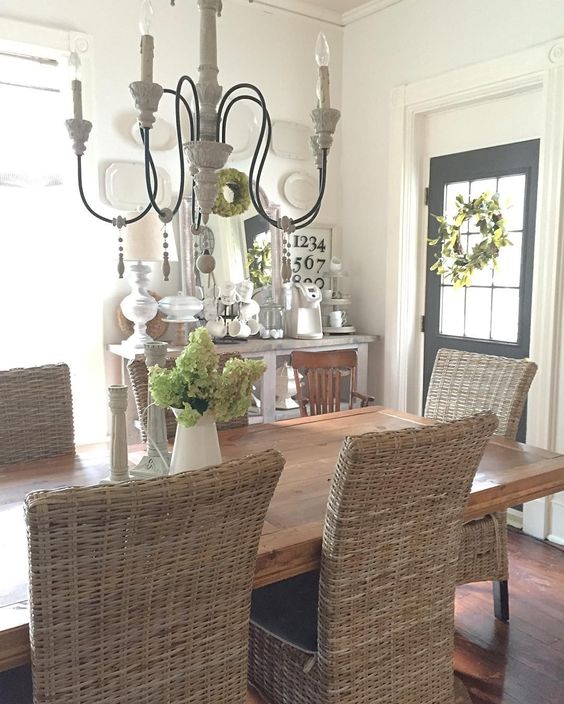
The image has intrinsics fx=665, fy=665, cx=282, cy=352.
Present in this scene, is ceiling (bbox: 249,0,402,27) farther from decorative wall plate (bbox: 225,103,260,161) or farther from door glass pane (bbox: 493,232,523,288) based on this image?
door glass pane (bbox: 493,232,523,288)

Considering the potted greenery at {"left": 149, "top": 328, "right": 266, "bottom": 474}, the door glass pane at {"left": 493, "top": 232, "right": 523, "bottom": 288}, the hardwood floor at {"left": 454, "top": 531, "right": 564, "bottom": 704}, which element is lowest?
the hardwood floor at {"left": 454, "top": 531, "right": 564, "bottom": 704}

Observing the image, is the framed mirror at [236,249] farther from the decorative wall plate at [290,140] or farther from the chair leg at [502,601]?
the chair leg at [502,601]

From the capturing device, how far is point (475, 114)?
348 centimetres

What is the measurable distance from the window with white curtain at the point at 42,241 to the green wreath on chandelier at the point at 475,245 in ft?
6.13

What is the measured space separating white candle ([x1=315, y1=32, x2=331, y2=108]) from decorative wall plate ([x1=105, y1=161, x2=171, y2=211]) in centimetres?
195

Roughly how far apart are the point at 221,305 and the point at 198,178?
81.4 inches

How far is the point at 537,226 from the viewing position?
312cm

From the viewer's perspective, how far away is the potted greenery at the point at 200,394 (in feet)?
5.05

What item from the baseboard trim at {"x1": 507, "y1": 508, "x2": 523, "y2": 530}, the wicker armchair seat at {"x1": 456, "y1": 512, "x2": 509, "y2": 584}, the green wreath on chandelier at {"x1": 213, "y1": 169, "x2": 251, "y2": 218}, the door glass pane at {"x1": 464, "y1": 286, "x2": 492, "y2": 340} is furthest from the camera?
the door glass pane at {"x1": 464, "y1": 286, "x2": 492, "y2": 340}

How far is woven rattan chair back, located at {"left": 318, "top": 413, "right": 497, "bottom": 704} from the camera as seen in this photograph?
133cm

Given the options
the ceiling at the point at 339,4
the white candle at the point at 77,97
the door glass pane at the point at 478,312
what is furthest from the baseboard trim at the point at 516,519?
the ceiling at the point at 339,4

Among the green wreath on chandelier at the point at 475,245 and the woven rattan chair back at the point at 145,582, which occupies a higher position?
the green wreath on chandelier at the point at 475,245

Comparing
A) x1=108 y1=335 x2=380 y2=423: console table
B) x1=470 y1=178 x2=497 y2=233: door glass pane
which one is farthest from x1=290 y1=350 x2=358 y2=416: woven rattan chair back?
x1=470 y1=178 x2=497 y2=233: door glass pane

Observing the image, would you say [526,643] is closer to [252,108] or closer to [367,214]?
[367,214]
